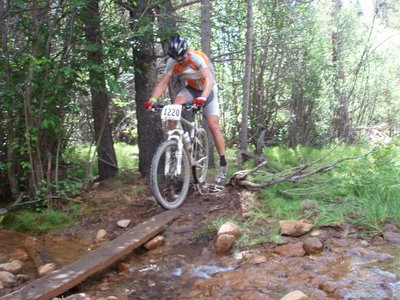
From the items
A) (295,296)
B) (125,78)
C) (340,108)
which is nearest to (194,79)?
(125,78)

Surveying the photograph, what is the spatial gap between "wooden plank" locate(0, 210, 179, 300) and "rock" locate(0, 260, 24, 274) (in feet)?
2.04

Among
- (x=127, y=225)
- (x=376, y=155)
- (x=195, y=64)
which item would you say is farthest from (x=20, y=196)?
(x=376, y=155)

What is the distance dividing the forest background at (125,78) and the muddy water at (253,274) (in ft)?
6.12

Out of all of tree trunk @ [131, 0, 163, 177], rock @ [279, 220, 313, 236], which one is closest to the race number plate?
tree trunk @ [131, 0, 163, 177]

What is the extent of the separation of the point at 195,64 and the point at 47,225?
2.56m

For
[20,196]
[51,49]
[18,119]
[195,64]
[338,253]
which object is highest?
[51,49]

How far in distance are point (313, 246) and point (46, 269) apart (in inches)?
92.8

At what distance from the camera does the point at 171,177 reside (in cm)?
468

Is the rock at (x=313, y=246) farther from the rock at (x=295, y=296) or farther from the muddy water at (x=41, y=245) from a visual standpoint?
the muddy water at (x=41, y=245)

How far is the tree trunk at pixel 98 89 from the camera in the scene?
505cm

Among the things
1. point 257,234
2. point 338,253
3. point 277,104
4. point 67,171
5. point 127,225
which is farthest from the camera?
point 277,104

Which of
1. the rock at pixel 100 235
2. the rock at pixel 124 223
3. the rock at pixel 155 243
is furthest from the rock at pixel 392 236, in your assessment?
the rock at pixel 100 235

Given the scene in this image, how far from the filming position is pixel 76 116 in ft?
18.5

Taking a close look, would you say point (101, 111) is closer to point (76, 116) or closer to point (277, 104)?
point (76, 116)
